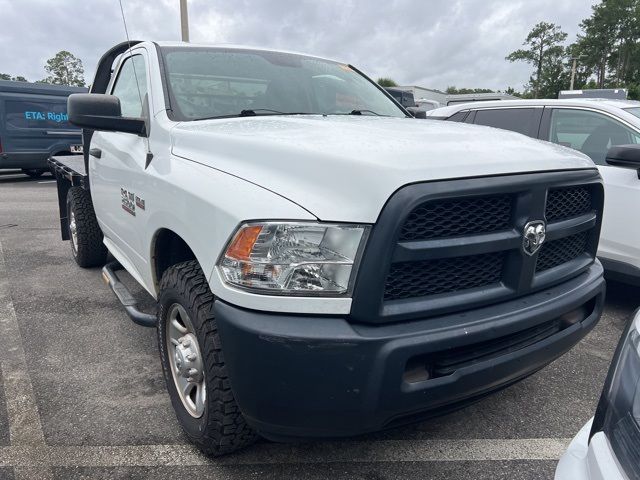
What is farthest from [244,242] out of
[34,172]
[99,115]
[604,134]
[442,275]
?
[34,172]

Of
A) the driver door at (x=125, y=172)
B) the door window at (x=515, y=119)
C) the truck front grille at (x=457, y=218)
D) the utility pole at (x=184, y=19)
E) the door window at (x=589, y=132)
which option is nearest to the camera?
the truck front grille at (x=457, y=218)

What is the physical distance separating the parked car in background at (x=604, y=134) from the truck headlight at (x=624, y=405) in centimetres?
276

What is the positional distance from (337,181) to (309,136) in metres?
0.45

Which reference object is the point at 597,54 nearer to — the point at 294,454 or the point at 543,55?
the point at 543,55

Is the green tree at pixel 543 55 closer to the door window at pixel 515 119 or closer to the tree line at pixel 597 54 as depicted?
the tree line at pixel 597 54

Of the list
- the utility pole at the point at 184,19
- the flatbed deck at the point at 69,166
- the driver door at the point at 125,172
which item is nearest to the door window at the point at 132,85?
the driver door at the point at 125,172

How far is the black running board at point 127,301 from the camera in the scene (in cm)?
271

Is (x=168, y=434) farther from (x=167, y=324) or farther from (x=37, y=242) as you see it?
(x=37, y=242)

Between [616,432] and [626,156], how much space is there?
9.28 feet

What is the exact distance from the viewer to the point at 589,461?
1290 millimetres

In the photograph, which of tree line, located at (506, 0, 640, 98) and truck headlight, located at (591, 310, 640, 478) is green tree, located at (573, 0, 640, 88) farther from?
truck headlight, located at (591, 310, 640, 478)

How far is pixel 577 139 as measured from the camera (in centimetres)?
444

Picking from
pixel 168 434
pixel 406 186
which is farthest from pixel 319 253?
pixel 168 434

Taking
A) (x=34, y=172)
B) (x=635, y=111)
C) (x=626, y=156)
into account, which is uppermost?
(x=635, y=111)
